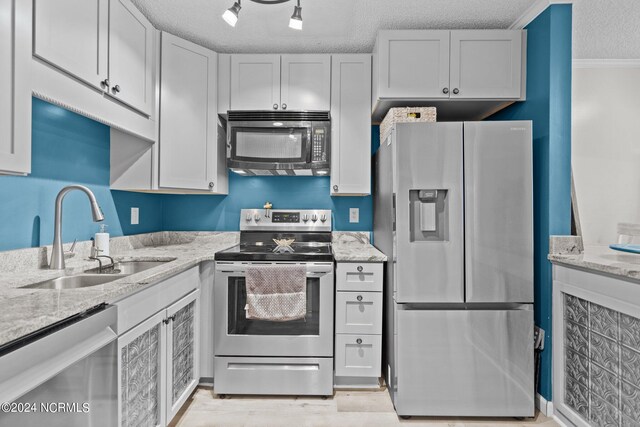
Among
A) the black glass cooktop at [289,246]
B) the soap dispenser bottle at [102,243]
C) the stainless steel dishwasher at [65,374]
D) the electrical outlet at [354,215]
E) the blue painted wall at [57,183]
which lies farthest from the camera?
the electrical outlet at [354,215]

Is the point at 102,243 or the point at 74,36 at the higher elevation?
the point at 74,36

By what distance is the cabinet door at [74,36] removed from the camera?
1.28 metres

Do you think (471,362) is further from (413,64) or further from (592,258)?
(413,64)

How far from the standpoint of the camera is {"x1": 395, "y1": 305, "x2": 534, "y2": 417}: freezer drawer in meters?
1.95

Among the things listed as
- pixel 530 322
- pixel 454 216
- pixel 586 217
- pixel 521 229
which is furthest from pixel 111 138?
pixel 586 217

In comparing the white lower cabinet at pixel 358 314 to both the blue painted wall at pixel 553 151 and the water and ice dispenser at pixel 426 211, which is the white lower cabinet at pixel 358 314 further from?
the blue painted wall at pixel 553 151

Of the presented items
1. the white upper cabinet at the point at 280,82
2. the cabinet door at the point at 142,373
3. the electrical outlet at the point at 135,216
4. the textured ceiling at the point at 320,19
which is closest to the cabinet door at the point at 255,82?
the white upper cabinet at the point at 280,82

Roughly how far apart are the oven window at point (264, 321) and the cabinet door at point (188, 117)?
2.77ft

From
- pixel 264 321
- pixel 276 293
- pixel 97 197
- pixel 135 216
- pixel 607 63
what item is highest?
pixel 607 63

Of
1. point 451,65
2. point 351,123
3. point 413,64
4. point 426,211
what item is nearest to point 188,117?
point 351,123

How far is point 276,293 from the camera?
7.04 ft

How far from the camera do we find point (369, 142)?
261 centimetres

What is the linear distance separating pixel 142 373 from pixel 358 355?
1285 mm

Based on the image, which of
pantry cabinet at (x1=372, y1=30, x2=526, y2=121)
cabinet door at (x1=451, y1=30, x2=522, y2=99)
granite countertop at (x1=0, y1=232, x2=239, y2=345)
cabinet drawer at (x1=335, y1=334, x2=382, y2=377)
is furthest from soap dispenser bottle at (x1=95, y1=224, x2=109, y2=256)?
cabinet door at (x1=451, y1=30, x2=522, y2=99)
